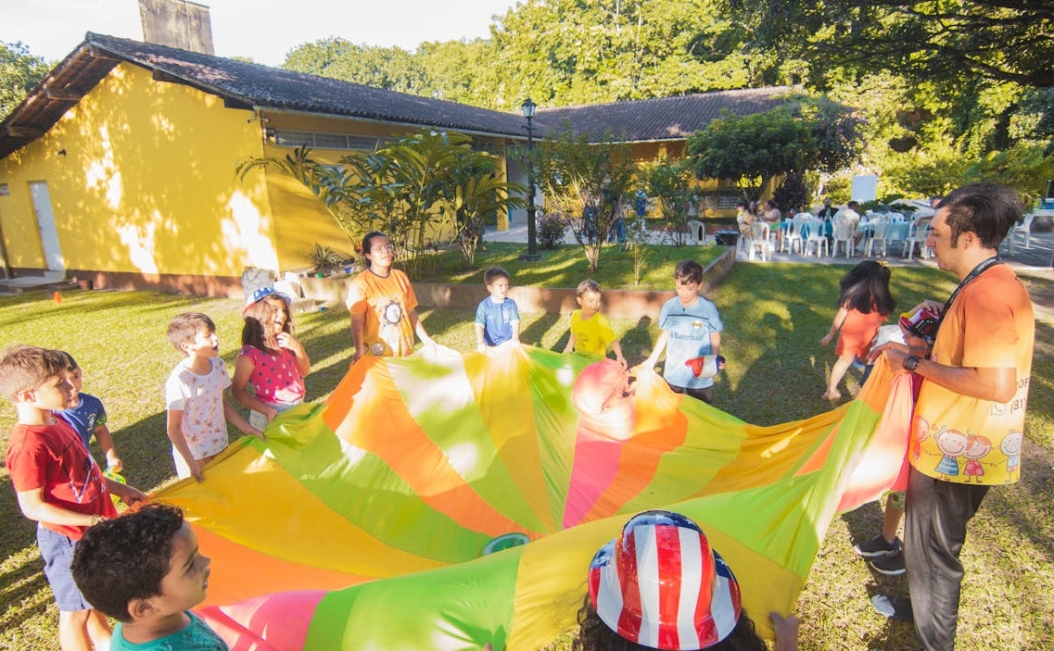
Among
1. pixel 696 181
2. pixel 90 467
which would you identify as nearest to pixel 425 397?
pixel 90 467

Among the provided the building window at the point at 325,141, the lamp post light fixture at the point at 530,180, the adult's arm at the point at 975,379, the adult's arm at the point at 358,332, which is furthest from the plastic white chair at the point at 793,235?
the adult's arm at the point at 975,379

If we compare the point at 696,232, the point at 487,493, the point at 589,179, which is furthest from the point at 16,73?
the point at 487,493

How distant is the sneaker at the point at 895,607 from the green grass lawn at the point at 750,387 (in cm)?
5

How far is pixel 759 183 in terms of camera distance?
2034 centimetres

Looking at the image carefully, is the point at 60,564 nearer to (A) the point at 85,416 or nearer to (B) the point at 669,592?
(A) the point at 85,416

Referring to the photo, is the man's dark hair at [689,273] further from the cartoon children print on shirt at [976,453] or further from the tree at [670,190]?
the tree at [670,190]

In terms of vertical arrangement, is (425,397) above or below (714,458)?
above

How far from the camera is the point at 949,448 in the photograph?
2398mm

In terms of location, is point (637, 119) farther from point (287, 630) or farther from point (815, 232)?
point (287, 630)

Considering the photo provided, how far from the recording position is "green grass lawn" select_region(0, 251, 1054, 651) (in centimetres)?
306

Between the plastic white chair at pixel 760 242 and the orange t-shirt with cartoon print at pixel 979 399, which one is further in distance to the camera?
the plastic white chair at pixel 760 242

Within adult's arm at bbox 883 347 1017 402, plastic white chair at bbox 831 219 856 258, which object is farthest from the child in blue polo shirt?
plastic white chair at bbox 831 219 856 258

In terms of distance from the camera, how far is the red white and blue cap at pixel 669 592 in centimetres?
142

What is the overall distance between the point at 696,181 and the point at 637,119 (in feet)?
16.9
